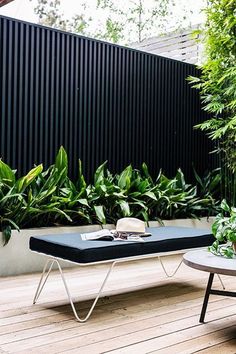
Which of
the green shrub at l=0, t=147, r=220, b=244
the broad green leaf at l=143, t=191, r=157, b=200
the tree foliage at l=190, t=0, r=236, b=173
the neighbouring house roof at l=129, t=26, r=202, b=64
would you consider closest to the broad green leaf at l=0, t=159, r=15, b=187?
the green shrub at l=0, t=147, r=220, b=244

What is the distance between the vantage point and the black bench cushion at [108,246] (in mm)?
2703

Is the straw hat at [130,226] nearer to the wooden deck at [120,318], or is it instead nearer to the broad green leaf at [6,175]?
the wooden deck at [120,318]

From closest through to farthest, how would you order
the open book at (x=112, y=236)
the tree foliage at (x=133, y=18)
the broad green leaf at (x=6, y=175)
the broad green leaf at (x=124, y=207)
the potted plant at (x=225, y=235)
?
1. the potted plant at (x=225, y=235)
2. the open book at (x=112, y=236)
3. the broad green leaf at (x=6, y=175)
4. the broad green leaf at (x=124, y=207)
5. the tree foliage at (x=133, y=18)

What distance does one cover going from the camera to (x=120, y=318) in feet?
→ 8.89

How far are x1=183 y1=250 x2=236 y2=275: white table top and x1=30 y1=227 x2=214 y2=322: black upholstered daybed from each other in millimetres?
382

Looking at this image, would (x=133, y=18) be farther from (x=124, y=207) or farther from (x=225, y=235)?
(x=225, y=235)

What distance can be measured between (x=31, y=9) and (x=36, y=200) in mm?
6996

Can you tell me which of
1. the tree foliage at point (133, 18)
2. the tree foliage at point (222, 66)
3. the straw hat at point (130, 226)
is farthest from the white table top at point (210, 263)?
the tree foliage at point (133, 18)

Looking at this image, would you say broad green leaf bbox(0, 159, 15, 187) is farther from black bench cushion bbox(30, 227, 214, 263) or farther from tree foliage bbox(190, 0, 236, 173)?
tree foliage bbox(190, 0, 236, 173)

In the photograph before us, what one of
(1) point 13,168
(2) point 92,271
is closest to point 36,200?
(1) point 13,168

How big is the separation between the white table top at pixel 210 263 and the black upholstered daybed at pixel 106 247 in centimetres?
38

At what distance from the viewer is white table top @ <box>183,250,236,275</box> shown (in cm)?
233

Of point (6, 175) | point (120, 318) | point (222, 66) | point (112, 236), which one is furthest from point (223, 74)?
point (120, 318)

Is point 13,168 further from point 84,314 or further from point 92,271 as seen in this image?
point 84,314
